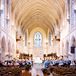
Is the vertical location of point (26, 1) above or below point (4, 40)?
above

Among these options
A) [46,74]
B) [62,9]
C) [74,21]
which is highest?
Answer: [62,9]

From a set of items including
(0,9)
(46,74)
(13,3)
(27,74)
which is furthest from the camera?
(13,3)

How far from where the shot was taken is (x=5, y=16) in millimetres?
36750

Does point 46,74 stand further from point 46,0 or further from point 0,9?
point 46,0

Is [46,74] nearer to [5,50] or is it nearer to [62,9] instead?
[5,50]

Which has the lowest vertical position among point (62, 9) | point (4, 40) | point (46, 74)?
point (46, 74)

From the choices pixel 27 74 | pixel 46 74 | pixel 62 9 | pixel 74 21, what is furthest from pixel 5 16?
pixel 27 74

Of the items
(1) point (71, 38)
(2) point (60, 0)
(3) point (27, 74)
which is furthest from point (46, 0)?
(3) point (27, 74)

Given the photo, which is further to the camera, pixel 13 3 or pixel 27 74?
pixel 13 3

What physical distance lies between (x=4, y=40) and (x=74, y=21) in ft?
34.0

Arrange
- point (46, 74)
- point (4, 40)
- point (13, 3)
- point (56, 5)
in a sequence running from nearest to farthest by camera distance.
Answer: point (46, 74)
point (4, 40)
point (13, 3)
point (56, 5)

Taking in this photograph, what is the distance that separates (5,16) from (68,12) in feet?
31.4

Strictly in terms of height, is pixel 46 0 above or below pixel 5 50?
above

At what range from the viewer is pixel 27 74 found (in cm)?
983
